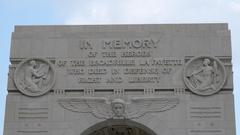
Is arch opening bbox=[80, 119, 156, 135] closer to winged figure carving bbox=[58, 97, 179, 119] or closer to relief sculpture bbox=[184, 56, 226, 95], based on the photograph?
winged figure carving bbox=[58, 97, 179, 119]

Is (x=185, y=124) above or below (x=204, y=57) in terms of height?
below

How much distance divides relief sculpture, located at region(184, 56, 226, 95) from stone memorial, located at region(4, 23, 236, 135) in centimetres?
4

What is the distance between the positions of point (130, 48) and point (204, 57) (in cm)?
316

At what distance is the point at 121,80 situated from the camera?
31359 mm

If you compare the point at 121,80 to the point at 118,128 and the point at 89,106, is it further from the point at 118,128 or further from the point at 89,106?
the point at 118,128

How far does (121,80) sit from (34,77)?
3681mm

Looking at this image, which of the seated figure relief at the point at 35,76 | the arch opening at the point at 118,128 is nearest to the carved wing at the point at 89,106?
the arch opening at the point at 118,128

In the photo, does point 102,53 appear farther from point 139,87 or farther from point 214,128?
point 214,128

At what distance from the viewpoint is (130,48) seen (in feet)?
105

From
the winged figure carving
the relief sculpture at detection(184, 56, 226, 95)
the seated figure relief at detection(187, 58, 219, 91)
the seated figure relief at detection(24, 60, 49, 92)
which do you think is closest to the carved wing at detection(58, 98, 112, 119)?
the winged figure carving

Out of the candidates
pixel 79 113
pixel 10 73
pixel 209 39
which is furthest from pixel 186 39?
pixel 10 73

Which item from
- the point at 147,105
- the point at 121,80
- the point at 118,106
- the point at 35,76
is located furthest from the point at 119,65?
the point at 35,76

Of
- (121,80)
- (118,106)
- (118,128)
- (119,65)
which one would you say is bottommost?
(118,128)

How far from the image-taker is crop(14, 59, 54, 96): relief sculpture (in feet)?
103
